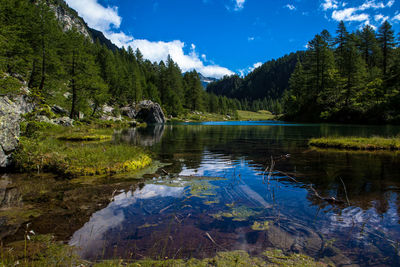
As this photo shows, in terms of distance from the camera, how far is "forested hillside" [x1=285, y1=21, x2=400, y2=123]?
171 ft

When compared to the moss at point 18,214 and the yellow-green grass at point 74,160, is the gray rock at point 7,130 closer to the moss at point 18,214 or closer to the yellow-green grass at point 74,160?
the yellow-green grass at point 74,160

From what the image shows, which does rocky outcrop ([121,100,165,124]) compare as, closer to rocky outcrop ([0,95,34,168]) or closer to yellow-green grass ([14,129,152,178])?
yellow-green grass ([14,129,152,178])

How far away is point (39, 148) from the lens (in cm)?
1274

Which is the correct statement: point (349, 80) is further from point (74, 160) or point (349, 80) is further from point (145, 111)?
point (74, 160)

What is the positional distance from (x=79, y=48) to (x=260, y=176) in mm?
43289

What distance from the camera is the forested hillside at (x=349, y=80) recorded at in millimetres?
Result: 52062

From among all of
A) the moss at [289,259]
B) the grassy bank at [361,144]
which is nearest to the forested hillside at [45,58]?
the moss at [289,259]

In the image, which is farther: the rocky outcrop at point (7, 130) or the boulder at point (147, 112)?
the boulder at point (147, 112)

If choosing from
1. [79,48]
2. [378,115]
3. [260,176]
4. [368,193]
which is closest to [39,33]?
[79,48]

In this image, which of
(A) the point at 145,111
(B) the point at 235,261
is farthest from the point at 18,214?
(A) the point at 145,111

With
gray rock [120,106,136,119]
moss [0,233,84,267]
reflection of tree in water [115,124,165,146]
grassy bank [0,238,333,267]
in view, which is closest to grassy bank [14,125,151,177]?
moss [0,233,84,267]

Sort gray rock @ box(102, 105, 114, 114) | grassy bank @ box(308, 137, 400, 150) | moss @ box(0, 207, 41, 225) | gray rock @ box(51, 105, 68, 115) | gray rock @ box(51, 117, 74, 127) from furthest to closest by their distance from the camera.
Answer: gray rock @ box(102, 105, 114, 114), gray rock @ box(51, 105, 68, 115), gray rock @ box(51, 117, 74, 127), grassy bank @ box(308, 137, 400, 150), moss @ box(0, 207, 41, 225)

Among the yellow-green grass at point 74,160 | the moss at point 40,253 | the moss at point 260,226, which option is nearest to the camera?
the moss at point 40,253

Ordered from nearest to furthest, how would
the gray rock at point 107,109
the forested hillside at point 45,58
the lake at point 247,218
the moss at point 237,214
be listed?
the lake at point 247,218, the moss at point 237,214, the forested hillside at point 45,58, the gray rock at point 107,109
